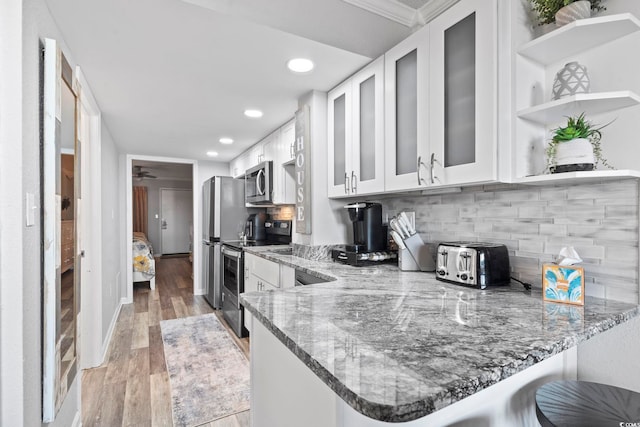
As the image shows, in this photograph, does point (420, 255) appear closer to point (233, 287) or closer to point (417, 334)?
point (417, 334)

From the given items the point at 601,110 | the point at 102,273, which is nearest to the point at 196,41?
the point at 601,110

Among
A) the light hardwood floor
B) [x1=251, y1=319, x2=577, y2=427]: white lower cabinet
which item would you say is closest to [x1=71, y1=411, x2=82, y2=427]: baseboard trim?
the light hardwood floor

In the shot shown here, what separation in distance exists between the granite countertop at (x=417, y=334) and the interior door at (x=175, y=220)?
338 inches

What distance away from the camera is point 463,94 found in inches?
55.9

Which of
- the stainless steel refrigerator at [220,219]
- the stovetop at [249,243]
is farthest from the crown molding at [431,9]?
the stainless steel refrigerator at [220,219]

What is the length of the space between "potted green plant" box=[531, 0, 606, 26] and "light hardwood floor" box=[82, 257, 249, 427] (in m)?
2.49

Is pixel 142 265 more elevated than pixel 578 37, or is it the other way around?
pixel 578 37

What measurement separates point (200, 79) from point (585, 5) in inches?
83.3

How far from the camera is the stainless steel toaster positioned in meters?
1.38

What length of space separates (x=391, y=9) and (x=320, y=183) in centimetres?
119

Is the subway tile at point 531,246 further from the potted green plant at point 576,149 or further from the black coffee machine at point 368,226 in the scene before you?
the black coffee machine at point 368,226

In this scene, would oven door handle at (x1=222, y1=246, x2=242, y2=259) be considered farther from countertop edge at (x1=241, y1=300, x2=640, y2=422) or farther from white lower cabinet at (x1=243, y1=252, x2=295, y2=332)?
countertop edge at (x1=241, y1=300, x2=640, y2=422)

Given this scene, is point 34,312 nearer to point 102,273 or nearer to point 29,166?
point 29,166

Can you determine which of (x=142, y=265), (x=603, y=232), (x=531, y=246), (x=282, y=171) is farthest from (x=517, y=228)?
(x=142, y=265)
